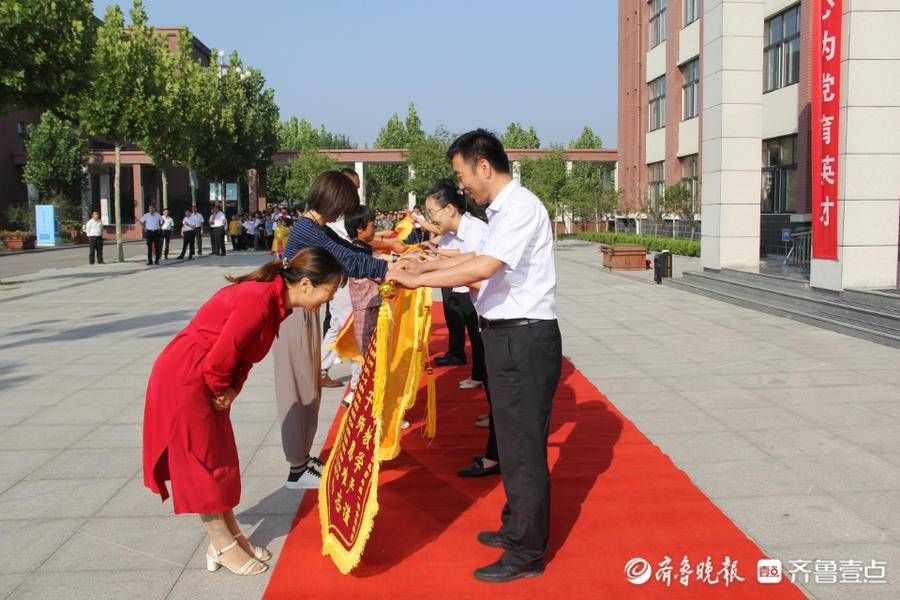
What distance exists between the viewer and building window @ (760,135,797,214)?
2155cm

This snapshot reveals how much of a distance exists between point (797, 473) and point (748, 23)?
11998 mm

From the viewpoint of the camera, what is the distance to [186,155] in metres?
29.1

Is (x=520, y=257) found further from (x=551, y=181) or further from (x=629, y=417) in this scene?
(x=551, y=181)

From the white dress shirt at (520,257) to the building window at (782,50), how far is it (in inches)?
803

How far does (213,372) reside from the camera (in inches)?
126

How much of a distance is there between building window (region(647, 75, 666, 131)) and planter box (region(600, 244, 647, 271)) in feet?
50.0

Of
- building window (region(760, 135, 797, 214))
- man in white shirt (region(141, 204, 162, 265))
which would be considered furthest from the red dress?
man in white shirt (region(141, 204, 162, 265))

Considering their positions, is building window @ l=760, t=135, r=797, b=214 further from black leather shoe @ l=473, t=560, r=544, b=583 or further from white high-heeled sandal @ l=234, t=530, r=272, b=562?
white high-heeled sandal @ l=234, t=530, r=272, b=562

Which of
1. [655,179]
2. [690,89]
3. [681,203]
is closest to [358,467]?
[681,203]

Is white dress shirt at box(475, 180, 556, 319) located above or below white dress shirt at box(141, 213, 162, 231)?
below

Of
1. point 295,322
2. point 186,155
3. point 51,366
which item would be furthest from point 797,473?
point 186,155

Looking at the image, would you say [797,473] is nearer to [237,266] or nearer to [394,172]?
[237,266]

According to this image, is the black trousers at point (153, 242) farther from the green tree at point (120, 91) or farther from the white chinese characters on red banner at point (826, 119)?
the white chinese characters on red banner at point (826, 119)

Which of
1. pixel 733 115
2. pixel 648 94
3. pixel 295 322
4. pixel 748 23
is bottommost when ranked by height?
pixel 295 322
